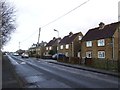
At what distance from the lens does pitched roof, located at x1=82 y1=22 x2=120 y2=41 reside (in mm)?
50344

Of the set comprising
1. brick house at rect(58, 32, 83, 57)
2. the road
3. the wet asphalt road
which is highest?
brick house at rect(58, 32, 83, 57)

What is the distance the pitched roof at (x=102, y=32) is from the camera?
50.3 metres

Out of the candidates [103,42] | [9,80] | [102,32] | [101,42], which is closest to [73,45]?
[102,32]

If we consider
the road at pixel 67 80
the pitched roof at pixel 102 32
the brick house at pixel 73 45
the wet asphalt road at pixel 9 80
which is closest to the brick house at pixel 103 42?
the pitched roof at pixel 102 32

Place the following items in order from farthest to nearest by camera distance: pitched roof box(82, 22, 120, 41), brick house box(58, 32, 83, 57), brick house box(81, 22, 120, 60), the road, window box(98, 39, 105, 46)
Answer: brick house box(58, 32, 83, 57) < window box(98, 39, 105, 46) < pitched roof box(82, 22, 120, 41) < brick house box(81, 22, 120, 60) < the road

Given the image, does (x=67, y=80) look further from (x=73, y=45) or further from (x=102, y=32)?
(x=73, y=45)

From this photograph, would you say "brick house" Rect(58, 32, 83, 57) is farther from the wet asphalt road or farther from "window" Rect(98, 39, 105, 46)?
the wet asphalt road

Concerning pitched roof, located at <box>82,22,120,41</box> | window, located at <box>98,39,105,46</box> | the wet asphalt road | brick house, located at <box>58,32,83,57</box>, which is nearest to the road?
the wet asphalt road

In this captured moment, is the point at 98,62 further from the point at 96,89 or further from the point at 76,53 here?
the point at 76,53

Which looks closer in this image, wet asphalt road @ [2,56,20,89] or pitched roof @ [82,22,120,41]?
wet asphalt road @ [2,56,20,89]

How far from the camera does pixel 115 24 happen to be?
5172 cm

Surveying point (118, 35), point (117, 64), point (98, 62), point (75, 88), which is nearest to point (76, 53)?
point (118, 35)

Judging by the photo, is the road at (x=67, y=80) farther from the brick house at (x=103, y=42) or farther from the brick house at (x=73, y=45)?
the brick house at (x=73, y=45)

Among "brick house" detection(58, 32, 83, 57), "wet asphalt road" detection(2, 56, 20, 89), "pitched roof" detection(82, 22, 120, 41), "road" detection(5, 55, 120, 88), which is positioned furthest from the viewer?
"brick house" detection(58, 32, 83, 57)
